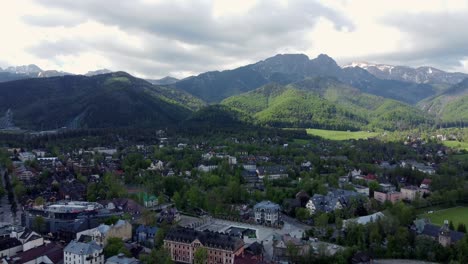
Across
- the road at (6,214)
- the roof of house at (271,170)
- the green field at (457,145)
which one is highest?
the green field at (457,145)

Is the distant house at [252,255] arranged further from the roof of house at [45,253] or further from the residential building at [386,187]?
the residential building at [386,187]

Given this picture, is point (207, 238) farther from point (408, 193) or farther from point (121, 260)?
point (408, 193)

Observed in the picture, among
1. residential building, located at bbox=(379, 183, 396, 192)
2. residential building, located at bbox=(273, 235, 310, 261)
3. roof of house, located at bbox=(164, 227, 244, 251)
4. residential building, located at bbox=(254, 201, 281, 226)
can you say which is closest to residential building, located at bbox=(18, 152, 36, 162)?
residential building, located at bbox=(254, 201, 281, 226)

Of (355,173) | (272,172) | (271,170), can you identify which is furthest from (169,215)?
(355,173)

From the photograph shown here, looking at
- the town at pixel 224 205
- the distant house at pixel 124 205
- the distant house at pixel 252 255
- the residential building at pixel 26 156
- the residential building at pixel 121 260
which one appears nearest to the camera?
the residential building at pixel 121 260

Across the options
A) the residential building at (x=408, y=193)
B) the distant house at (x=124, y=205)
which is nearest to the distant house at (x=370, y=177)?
the residential building at (x=408, y=193)
